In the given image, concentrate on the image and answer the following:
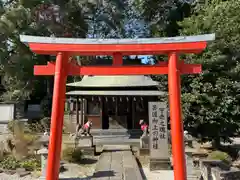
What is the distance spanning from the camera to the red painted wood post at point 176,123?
766cm

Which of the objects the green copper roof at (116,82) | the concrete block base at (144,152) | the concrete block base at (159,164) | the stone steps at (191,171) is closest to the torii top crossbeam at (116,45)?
the stone steps at (191,171)

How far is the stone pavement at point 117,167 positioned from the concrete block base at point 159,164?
64cm

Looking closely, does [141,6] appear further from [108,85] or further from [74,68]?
[74,68]

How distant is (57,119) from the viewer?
8055 mm

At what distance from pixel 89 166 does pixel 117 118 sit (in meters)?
7.82

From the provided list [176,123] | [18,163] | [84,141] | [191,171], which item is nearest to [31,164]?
[18,163]

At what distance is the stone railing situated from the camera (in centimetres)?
867

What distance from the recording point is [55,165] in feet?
25.8

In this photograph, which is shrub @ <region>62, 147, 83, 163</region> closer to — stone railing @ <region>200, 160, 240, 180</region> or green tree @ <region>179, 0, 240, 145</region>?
stone railing @ <region>200, 160, 240, 180</region>

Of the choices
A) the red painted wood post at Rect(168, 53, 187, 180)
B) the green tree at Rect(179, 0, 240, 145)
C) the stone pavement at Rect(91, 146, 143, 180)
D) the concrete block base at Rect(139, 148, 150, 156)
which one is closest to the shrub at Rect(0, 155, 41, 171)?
the stone pavement at Rect(91, 146, 143, 180)

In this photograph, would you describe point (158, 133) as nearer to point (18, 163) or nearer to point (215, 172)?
point (215, 172)

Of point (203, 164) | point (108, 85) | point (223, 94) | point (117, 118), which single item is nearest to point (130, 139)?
point (117, 118)

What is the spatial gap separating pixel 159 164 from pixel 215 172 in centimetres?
283

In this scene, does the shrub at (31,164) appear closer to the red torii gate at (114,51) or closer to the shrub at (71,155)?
the shrub at (71,155)
